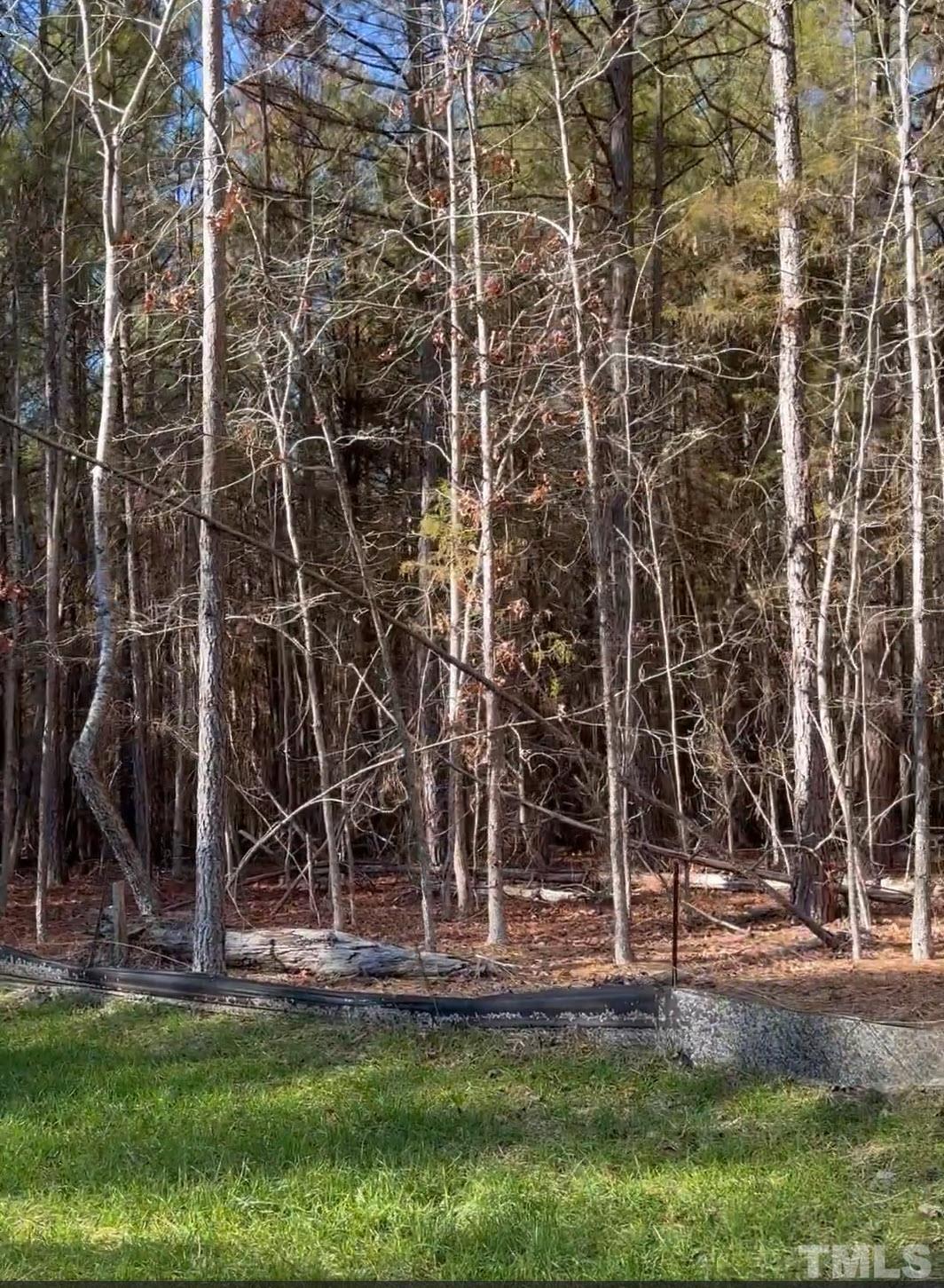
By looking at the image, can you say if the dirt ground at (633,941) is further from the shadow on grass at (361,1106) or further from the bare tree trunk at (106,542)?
the shadow on grass at (361,1106)

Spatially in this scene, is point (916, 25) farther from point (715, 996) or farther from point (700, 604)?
point (715, 996)

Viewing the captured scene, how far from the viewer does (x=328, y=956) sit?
814 centimetres

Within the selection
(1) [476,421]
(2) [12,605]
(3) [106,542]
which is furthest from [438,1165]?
(2) [12,605]

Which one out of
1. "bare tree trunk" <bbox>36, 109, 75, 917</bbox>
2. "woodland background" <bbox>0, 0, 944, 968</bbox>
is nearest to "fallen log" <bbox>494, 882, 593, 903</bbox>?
A: "woodland background" <bbox>0, 0, 944, 968</bbox>

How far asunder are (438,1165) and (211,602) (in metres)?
3.98

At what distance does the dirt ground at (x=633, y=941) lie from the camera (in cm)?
723

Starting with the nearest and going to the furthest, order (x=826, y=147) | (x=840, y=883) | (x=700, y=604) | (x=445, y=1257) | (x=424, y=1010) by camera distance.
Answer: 1. (x=445, y=1257)
2. (x=424, y=1010)
3. (x=840, y=883)
4. (x=826, y=147)
5. (x=700, y=604)

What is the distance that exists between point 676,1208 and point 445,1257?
71 centimetres

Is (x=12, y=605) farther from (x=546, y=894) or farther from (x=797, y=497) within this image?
(x=797, y=497)

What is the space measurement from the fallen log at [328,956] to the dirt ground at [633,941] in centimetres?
16

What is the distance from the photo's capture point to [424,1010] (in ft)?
19.3

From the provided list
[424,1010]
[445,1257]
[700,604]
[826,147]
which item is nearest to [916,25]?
[826,147]

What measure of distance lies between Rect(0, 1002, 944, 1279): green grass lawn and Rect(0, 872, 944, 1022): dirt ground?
6.71 feet

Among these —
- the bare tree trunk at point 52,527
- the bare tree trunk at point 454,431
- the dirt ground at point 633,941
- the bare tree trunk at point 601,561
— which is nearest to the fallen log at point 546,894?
the dirt ground at point 633,941
